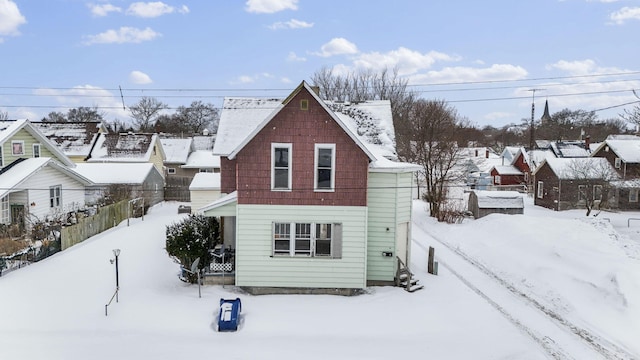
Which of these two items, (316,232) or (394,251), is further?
(394,251)

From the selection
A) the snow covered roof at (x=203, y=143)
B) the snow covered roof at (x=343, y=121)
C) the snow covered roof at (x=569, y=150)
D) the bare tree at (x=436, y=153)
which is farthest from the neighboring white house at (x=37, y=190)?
the snow covered roof at (x=569, y=150)

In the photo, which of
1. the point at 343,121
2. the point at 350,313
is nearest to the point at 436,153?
the point at 343,121

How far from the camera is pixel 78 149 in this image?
137 ft

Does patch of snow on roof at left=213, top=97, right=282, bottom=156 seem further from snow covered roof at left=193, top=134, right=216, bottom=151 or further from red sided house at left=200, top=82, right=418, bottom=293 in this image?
→ snow covered roof at left=193, top=134, right=216, bottom=151

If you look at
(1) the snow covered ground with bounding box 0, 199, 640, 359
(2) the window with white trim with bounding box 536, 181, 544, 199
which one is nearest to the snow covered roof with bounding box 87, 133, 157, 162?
(1) the snow covered ground with bounding box 0, 199, 640, 359

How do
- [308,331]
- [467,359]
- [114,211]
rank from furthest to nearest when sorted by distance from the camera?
[114,211] < [308,331] < [467,359]

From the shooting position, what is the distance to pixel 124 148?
4138 cm

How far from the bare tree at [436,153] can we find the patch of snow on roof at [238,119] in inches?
640

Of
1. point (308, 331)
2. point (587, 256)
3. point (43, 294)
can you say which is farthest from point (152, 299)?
point (587, 256)

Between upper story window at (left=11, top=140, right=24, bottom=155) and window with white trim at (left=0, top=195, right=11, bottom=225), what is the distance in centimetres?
360

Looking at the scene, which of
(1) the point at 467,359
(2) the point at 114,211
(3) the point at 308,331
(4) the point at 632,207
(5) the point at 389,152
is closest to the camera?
(1) the point at 467,359

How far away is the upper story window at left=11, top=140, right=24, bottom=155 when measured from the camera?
24844 mm

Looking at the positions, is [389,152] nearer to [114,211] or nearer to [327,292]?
[327,292]

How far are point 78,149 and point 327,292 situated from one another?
36612 millimetres
